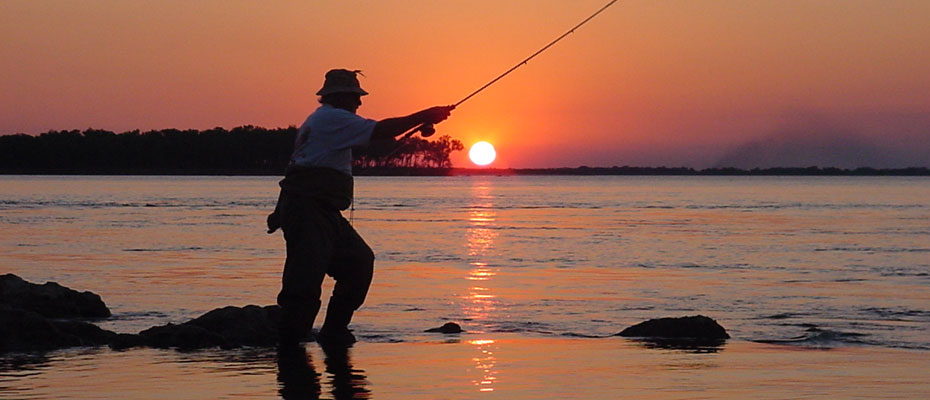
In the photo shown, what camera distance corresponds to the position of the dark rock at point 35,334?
31.1ft

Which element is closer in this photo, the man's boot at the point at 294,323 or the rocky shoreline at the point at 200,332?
the man's boot at the point at 294,323

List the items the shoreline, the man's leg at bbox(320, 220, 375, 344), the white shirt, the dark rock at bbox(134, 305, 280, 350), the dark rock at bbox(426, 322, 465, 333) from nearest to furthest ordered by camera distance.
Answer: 1. the shoreline
2. the white shirt
3. the man's leg at bbox(320, 220, 375, 344)
4. the dark rock at bbox(134, 305, 280, 350)
5. the dark rock at bbox(426, 322, 465, 333)

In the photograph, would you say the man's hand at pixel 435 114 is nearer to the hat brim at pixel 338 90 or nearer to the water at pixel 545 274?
A: the hat brim at pixel 338 90

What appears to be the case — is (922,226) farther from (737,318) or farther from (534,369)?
(534,369)

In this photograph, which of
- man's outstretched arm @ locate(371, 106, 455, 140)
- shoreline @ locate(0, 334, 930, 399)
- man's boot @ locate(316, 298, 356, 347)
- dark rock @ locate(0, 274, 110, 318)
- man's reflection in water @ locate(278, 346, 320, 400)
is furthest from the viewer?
dark rock @ locate(0, 274, 110, 318)

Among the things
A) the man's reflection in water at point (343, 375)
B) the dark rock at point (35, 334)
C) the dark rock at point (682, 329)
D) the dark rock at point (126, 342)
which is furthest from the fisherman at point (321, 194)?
the dark rock at point (682, 329)

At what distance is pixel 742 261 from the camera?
2431cm

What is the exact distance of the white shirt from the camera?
8008 millimetres

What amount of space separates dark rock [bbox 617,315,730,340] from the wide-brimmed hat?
148 inches

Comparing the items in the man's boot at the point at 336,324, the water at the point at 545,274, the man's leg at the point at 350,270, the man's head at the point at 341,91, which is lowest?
the water at the point at 545,274

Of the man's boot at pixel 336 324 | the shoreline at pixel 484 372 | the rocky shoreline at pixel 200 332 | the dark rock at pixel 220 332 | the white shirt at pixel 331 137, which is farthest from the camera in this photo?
the dark rock at pixel 220 332

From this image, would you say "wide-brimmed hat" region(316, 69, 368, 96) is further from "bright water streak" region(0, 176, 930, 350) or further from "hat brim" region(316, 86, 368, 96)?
"bright water streak" region(0, 176, 930, 350)

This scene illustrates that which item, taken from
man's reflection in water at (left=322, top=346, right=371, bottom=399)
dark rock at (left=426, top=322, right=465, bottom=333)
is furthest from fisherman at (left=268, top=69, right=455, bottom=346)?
dark rock at (left=426, top=322, right=465, bottom=333)

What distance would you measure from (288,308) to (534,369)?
1.62 meters
